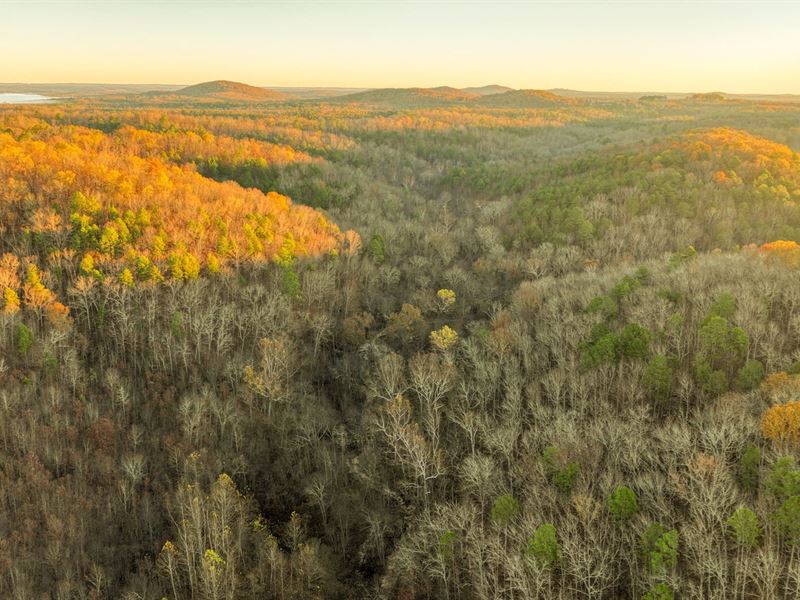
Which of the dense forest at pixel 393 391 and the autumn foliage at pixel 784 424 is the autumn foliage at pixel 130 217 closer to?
the dense forest at pixel 393 391

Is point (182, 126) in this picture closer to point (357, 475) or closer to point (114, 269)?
point (114, 269)

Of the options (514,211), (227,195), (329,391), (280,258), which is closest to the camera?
(329,391)

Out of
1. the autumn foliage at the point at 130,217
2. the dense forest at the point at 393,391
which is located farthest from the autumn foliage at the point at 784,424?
the autumn foliage at the point at 130,217

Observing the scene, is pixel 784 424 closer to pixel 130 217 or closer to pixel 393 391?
pixel 393 391

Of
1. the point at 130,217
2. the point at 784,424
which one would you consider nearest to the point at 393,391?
the point at 784,424

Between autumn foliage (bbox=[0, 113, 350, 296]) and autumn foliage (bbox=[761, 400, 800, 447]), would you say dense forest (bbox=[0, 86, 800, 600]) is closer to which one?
autumn foliage (bbox=[761, 400, 800, 447])

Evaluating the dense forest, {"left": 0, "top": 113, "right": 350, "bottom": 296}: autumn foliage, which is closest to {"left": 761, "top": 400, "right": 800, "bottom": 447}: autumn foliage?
the dense forest

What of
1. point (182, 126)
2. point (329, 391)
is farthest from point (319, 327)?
point (182, 126)

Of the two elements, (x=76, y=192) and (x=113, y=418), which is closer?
(x=113, y=418)
